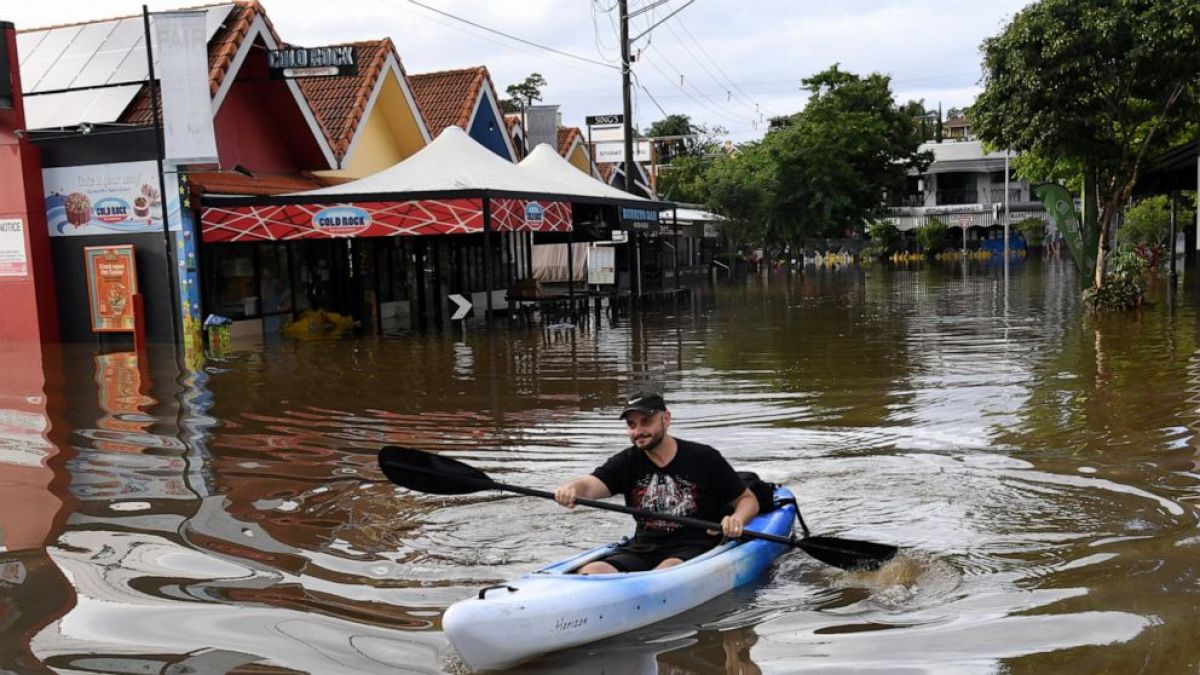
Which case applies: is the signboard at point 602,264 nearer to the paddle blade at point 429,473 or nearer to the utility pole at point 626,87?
the utility pole at point 626,87

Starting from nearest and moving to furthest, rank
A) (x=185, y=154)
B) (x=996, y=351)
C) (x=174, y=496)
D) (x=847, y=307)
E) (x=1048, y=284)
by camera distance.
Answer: (x=174, y=496)
(x=996, y=351)
(x=185, y=154)
(x=847, y=307)
(x=1048, y=284)

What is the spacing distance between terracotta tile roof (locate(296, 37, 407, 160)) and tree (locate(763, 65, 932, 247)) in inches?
1063

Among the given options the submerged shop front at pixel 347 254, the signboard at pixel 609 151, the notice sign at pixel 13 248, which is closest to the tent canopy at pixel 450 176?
the submerged shop front at pixel 347 254

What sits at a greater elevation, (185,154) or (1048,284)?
(185,154)

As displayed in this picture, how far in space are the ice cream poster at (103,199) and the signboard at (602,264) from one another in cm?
1020

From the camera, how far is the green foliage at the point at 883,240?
2579 inches

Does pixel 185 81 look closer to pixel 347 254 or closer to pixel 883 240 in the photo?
pixel 347 254

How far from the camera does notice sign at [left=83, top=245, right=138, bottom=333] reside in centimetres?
2152

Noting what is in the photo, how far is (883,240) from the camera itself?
216 ft

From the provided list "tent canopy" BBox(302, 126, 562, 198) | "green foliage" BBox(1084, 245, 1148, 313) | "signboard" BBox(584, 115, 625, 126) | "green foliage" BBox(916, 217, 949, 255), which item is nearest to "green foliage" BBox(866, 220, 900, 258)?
"green foliage" BBox(916, 217, 949, 255)

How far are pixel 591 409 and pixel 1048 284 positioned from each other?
24658 mm

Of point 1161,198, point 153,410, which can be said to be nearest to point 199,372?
point 153,410

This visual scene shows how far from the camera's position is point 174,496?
9352 mm

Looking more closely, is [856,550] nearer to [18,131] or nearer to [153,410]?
[153,410]
